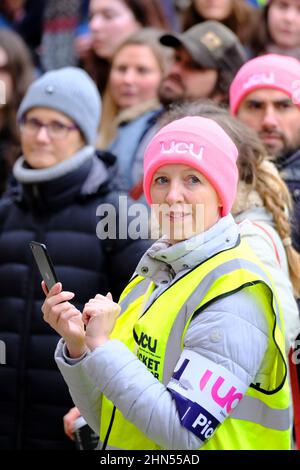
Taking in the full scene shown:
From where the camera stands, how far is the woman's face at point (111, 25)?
232 inches

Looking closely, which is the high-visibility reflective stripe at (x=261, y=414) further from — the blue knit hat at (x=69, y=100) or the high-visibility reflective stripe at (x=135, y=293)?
the blue knit hat at (x=69, y=100)

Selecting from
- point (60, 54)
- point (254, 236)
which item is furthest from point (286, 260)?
point (60, 54)

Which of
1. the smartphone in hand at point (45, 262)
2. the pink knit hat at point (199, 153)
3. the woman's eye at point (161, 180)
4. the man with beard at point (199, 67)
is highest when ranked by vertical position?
the man with beard at point (199, 67)

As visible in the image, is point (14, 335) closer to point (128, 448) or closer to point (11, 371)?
point (11, 371)

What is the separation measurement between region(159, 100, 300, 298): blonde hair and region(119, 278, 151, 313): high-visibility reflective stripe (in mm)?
604

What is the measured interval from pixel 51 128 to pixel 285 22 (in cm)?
176

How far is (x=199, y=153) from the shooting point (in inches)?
97.4

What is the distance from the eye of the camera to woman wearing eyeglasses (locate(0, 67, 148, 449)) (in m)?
3.60

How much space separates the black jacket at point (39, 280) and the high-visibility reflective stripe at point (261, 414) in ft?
3.77

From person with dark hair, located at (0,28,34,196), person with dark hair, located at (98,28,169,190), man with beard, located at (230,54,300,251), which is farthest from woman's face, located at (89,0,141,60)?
man with beard, located at (230,54,300,251)

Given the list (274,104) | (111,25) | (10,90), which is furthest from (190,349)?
(111,25)

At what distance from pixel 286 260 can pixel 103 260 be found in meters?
0.76

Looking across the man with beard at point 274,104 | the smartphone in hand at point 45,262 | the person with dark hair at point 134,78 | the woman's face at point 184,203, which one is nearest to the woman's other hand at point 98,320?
the smartphone in hand at point 45,262

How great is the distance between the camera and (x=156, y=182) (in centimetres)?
254
